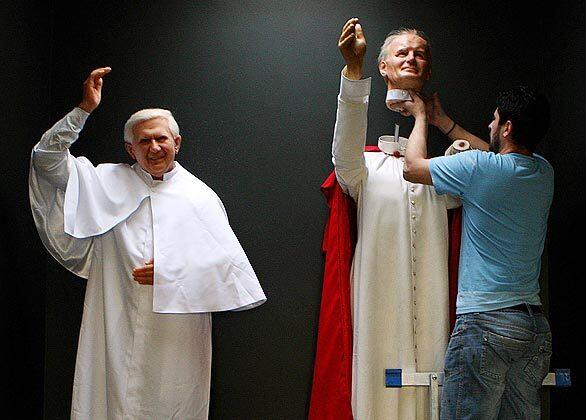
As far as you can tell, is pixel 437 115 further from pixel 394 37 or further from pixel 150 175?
pixel 150 175

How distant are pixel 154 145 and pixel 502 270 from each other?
1.40 metres

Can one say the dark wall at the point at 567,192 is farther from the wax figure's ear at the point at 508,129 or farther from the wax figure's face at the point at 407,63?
the wax figure's face at the point at 407,63

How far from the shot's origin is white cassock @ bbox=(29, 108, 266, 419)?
3.37 m

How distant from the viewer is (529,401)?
3.16 meters

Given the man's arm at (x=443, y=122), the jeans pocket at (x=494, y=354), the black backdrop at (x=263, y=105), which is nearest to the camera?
the jeans pocket at (x=494, y=354)

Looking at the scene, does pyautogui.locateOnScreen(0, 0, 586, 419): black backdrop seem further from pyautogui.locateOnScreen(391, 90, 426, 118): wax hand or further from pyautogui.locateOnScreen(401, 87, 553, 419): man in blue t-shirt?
pyautogui.locateOnScreen(401, 87, 553, 419): man in blue t-shirt

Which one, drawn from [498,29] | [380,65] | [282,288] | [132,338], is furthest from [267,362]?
[498,29]

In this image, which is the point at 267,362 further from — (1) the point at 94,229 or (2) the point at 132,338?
(1) the point at 94,229

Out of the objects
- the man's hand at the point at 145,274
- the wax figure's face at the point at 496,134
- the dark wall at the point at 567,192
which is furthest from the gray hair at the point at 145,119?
the dark wall at the point at 567,192

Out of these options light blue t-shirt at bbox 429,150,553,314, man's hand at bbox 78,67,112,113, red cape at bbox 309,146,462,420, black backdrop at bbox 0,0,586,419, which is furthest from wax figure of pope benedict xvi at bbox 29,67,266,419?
light blue t-shirt at bbox 429,150,553,314

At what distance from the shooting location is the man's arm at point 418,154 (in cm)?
324

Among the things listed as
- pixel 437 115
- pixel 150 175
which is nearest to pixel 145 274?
pixel 150 175

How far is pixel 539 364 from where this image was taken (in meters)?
3.17

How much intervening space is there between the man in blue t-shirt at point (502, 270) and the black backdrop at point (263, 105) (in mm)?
681
